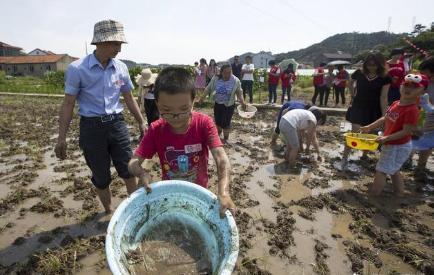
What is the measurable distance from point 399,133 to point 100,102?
329 centimetres

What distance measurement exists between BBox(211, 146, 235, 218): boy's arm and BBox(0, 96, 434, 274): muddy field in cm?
116

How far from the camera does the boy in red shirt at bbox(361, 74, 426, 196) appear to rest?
3.72 meters

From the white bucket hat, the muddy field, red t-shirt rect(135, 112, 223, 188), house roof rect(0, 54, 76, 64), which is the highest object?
house roof rect(0, 54, 76, 64)

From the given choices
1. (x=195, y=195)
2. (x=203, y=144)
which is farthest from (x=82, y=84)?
(x=195, y=195)

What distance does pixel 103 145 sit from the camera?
121 inches

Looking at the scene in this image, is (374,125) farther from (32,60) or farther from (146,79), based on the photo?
(32,60)

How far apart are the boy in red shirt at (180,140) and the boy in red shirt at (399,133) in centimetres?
269

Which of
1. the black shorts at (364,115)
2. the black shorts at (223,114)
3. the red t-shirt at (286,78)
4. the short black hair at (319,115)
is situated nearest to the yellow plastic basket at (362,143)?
the black shorts at (364,115)

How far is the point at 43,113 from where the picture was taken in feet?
36.2

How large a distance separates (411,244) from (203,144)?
7.93ft

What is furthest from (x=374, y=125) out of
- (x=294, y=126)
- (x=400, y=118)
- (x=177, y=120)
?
(x=177, y=120)

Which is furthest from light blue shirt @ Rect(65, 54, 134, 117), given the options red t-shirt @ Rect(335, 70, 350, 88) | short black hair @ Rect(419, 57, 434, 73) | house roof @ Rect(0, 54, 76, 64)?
house roof @ Rect(0, 54, 76, 64)

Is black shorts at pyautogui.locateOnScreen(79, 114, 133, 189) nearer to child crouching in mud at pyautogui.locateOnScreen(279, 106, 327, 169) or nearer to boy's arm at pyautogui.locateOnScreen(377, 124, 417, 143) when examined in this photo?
child crouching in mud at pyautogui.locateOnScreen(279, 106, 327, 169)

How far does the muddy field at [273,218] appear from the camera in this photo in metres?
2.84
